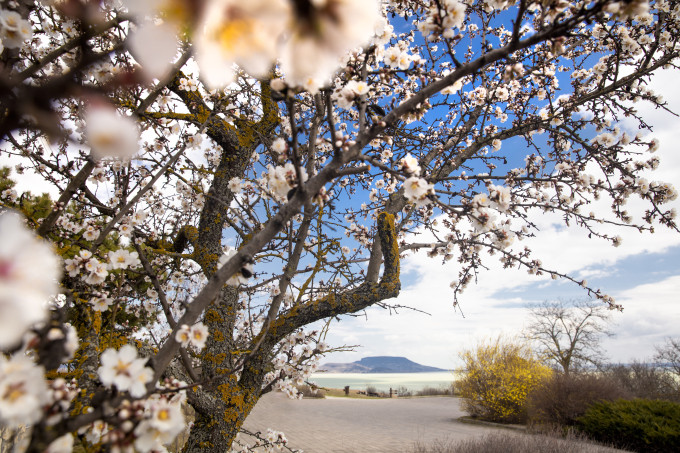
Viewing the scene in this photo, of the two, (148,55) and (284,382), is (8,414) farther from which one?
(284,382)

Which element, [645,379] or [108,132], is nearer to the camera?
[108,132]

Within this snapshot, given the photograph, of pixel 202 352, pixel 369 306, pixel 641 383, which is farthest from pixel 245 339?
pixel 641 383

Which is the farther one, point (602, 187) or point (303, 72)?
point (602, 187)

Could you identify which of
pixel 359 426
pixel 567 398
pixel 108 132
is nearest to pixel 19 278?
pixel 108 132

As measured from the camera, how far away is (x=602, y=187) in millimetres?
4469

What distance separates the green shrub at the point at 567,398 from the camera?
9.40 meters

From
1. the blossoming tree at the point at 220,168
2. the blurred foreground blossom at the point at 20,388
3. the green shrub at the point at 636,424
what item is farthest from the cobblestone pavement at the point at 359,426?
the blurred foreground blossom at the point at 20,388

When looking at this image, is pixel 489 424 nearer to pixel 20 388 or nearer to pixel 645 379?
pixel 645 379

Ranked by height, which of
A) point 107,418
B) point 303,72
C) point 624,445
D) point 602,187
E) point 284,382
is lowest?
point 624,445

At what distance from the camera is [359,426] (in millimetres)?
11086

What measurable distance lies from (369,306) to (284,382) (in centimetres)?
163

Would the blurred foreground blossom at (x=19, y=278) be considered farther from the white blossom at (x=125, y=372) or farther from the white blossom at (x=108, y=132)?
the white blossom at (x=125, y=372)

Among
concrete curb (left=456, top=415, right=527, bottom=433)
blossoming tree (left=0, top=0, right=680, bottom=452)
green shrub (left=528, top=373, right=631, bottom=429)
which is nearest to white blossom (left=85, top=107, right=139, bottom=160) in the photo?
blossoming tree (left=0, top=0, right=680, bottom=452)

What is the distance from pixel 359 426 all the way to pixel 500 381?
5154 mm
